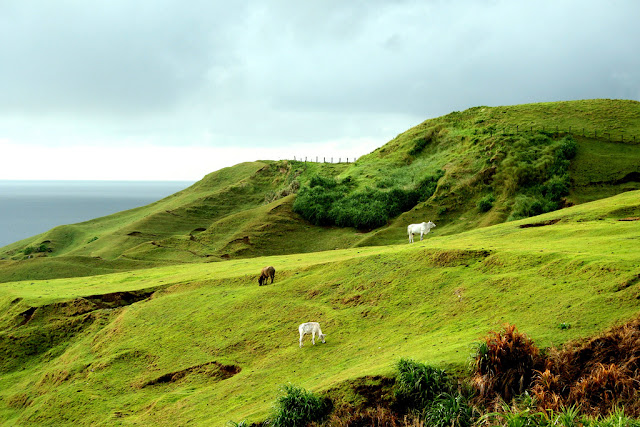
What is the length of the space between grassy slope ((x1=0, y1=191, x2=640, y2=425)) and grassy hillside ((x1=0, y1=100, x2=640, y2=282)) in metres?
15.9

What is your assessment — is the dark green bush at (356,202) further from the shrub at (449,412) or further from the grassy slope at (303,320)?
the shrub at (449,412)

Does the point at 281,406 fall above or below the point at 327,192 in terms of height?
below

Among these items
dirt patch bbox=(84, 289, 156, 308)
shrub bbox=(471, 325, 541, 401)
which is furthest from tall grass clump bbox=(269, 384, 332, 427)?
dirt patch bbox=(84, 289, 156, 308)

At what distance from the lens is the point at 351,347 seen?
2016 cm

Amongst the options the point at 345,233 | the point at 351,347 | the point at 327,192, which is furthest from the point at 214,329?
the point at 327,192

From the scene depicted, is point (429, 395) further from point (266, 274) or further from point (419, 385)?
point (266, 274)

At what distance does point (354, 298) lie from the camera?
82.3 ft

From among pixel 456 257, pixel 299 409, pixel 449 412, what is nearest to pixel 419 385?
pixel 449 412

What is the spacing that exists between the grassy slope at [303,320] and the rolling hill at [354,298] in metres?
0.09

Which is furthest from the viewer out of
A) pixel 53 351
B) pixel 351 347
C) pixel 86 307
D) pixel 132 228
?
pixel 132 228

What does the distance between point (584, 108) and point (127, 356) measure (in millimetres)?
61458

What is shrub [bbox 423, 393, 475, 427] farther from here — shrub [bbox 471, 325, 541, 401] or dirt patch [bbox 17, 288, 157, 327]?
dirt patch [bbox 17, 288, 157, 327]

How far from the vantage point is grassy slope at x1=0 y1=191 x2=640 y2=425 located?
17219mm

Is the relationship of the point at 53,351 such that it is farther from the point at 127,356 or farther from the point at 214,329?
the point at 214,329
